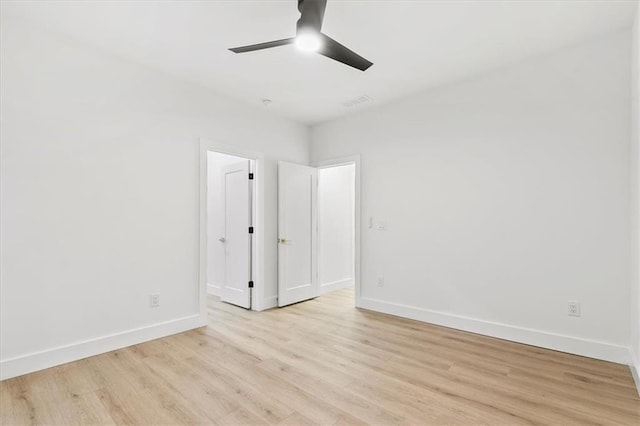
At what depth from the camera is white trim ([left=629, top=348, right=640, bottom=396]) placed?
7.36 feet

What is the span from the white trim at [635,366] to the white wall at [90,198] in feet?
12.7

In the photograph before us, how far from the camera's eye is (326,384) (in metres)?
2.32

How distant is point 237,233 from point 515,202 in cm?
343

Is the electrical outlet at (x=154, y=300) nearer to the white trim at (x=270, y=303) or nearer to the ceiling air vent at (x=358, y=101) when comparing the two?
the white trim at (x=270, y=303)

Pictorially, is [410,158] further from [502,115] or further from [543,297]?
[543,297]

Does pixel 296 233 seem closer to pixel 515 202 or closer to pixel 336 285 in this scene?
pixel 336 285

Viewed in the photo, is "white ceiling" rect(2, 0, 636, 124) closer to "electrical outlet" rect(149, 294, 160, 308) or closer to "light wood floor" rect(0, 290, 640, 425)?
"electrical outlet" rect(149, 294, 160, 308)

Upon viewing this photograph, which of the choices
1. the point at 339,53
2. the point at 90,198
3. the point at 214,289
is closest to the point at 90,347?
the point at 90,198

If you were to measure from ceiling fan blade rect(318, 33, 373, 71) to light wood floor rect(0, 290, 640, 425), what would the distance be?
93.5 inches

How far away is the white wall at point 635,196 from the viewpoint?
7.50 feet

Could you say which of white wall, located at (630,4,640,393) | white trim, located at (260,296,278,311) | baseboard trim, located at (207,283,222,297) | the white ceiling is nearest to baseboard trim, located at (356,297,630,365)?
white wall, located at (630,4,640,393)

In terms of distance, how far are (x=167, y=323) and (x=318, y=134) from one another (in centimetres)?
331

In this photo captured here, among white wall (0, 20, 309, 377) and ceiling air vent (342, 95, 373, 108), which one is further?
ceiling air vent (342, 95, 373, 108)

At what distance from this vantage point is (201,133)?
3.67 m
